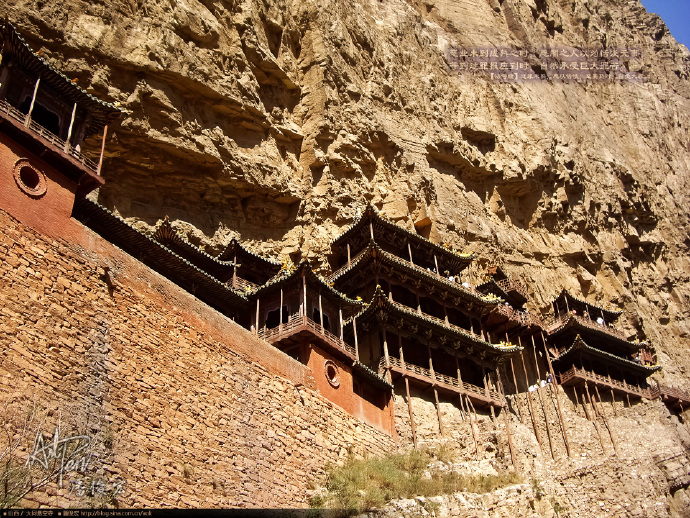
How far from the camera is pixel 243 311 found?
25.0 meters

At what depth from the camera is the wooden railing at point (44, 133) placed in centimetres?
1581

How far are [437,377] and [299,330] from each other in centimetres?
760

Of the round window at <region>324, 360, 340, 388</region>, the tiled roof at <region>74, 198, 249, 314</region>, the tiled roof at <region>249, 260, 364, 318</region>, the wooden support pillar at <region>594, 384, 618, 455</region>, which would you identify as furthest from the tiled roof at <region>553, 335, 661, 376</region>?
the tiled roof at <region>74, 198, 249, 314</region>

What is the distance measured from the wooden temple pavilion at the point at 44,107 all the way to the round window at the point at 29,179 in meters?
0.62

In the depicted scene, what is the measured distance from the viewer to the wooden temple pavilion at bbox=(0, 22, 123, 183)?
1616cm

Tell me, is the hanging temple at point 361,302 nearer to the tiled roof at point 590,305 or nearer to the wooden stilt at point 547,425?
the tiled roof at point 590,305

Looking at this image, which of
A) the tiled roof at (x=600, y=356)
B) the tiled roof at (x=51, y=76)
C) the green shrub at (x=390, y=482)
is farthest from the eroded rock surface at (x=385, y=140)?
the green shrub at (x=390, y=482)

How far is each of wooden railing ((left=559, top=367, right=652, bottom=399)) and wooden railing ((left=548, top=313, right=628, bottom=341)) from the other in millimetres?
3035

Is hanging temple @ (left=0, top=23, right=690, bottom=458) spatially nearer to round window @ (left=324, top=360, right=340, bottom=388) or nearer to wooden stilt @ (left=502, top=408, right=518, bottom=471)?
round window @ (left=324, top=360, right=340, bottom=388)

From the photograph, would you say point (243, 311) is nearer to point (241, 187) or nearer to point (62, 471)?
point (241, 187)

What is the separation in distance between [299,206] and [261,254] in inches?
117

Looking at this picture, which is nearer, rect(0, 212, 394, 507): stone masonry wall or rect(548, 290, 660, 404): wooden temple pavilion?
rect(0, 212, 394, 507): stone masonry wall

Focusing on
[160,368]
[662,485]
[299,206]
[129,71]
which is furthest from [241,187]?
[662,485]

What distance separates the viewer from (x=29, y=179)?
620 inches
